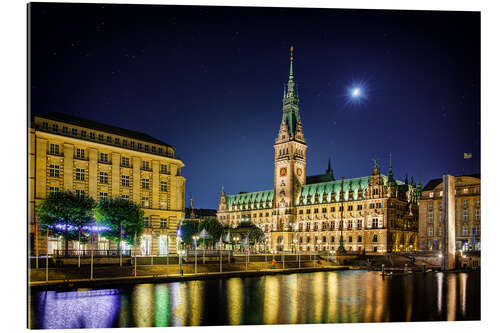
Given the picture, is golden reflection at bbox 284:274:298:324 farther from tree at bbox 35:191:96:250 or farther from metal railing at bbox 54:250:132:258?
tree at bbox 35:191:96:250

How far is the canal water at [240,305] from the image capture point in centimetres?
1678

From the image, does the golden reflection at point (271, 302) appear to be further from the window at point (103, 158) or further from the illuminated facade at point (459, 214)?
the illuminated facade at point (459, 214)

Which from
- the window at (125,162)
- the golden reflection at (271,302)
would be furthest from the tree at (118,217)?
the golden reflection at (271,302)

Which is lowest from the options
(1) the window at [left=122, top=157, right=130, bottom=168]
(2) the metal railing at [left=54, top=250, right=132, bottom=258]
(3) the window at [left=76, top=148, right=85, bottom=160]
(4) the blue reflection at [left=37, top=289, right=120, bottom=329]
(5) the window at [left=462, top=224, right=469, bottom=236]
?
(5) the window at [left=462, top=224, right=469, bottom=236]

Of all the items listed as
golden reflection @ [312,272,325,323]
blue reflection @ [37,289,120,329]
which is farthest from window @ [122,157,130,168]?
golden reflection @ [312,272,325,323]

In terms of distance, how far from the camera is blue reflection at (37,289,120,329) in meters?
16.1

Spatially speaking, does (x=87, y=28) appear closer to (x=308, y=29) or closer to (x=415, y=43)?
(x=308, y=29)

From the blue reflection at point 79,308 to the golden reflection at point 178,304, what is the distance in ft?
7.40

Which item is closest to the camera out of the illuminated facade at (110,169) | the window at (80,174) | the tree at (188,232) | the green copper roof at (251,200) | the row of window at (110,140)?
the illuminated facade at (110,169)

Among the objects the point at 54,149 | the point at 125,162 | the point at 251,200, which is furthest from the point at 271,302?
the point at 251,200

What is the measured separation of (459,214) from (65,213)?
176 feet

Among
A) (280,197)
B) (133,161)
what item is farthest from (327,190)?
(133,161)

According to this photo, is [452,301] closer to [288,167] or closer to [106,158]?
[106,158]

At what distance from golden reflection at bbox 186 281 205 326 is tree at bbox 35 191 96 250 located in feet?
38.1
